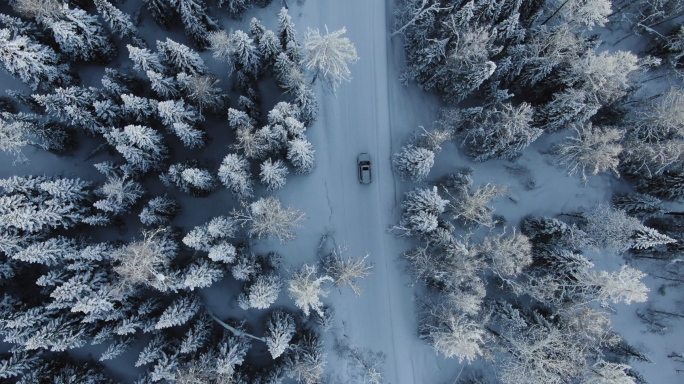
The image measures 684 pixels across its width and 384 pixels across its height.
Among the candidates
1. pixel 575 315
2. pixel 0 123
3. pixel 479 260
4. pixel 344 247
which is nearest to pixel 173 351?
pixel 344 247

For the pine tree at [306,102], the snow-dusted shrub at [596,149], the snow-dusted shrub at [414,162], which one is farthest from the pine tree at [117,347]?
the snow-dusted shrub at [596,149]

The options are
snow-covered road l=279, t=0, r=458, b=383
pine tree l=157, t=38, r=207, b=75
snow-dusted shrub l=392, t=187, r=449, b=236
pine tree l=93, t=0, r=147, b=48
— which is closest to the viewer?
pine tree l=157, t=38, r=207, b=75

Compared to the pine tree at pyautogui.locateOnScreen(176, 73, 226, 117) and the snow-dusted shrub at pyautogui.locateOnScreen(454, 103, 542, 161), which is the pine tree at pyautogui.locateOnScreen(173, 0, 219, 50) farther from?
the snow-dusted shrub at pyautogui.locateOnScreen(454, 103, 542, 161)

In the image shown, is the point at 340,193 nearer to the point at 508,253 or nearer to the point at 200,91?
the point at 200,91

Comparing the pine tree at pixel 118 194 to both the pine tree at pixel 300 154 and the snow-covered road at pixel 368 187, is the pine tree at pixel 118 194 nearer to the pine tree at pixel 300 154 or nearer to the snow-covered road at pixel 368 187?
the snow-covered road at pixel 368 187

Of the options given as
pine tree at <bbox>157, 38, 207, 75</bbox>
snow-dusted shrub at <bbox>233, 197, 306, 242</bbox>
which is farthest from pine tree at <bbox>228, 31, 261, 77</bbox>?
snow-dusted shrub at <bbox>233, 197, 306, 242</bbox>

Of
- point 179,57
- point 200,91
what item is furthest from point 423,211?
point 179,57

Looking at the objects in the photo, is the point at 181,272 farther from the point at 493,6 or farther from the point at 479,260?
the point at 493,6
